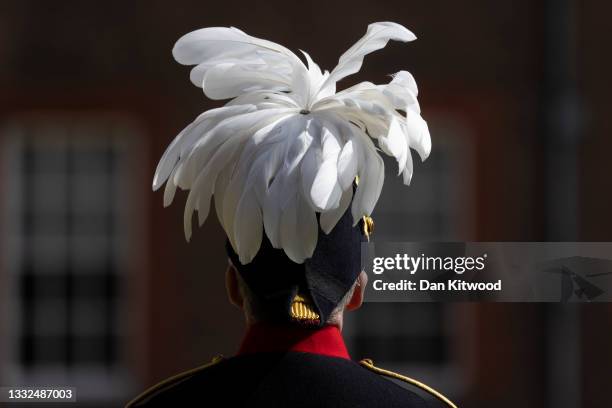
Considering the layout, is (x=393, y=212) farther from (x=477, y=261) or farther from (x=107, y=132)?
(x=477, y=261)

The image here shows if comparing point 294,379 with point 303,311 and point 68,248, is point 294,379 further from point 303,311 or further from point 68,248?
point 68,248

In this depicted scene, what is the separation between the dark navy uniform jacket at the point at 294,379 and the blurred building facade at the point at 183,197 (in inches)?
288

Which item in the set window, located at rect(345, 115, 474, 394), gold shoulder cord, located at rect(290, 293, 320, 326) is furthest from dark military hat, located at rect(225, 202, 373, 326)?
window, located at rect(345, 115, 474, 394)

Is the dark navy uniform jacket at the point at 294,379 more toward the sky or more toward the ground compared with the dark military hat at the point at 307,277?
more toward the ground

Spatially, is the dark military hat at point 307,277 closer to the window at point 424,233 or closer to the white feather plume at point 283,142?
the white feather plume at point 283,142

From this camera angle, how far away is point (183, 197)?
33.2ft

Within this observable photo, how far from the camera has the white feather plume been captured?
2.48 meters

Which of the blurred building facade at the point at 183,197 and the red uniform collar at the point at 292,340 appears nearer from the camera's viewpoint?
the red uniform collar at the point at 292,340

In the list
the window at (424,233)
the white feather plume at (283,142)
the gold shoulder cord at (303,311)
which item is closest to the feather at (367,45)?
the white feather plume at (283,142)

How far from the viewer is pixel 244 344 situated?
2600 millimetres

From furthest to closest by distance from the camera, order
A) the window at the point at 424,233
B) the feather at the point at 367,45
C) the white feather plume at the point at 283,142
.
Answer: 1. the window at the point at 424,233
2. the feather at the point at 367,45
3. the white feather plume at the point at 283,142

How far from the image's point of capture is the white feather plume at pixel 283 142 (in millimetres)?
2484

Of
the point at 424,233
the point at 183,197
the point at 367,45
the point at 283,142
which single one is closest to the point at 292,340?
the point at 283,142

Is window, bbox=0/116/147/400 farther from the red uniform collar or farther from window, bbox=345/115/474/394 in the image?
the red uniform collar
